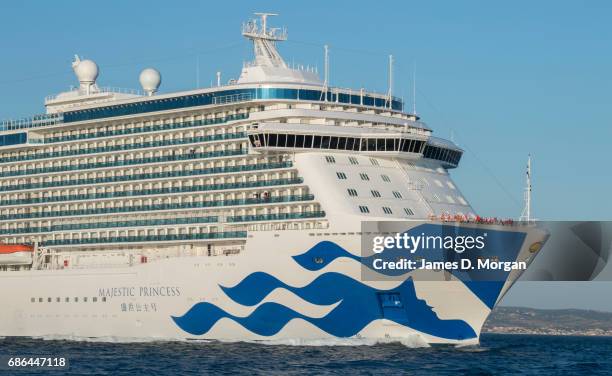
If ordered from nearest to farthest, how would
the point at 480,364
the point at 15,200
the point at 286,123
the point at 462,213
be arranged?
the point at 480,364, the point at 286,123, the point at 462,213, the point at 15,200

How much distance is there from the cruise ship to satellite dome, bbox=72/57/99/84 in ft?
5.43

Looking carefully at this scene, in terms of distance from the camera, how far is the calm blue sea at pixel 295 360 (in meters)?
40.3

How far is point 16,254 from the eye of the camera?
58781 millimetres

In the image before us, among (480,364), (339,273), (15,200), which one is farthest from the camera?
(15,200)

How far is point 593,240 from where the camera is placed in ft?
158

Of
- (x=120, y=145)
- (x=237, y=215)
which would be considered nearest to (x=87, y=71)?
(x=120, y=145)

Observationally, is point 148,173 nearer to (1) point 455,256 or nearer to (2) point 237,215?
(2) point 237,215

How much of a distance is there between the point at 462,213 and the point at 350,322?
9138mm

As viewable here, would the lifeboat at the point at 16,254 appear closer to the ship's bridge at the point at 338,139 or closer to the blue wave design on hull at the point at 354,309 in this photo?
the ship's bridge at the point at 338,139

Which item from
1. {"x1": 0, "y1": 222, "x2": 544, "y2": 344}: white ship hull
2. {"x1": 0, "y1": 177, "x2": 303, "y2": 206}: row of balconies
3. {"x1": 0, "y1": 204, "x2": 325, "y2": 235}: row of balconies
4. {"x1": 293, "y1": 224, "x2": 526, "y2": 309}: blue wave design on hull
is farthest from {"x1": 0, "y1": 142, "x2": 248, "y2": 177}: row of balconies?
{"x1": 293, "y1": 224, "x2": 526, "y2": 309}: blue wave design on hull

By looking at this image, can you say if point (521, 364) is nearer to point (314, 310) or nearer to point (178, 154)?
point (314, 310)

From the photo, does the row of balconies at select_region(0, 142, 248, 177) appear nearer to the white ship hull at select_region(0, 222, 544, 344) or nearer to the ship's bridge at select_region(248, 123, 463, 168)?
the ship's bridge at select_region(248, 123, 463, 168)

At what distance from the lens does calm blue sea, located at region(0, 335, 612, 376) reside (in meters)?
40.3

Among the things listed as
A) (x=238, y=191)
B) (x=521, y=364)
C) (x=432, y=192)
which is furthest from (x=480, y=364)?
(x=238, y=191)
